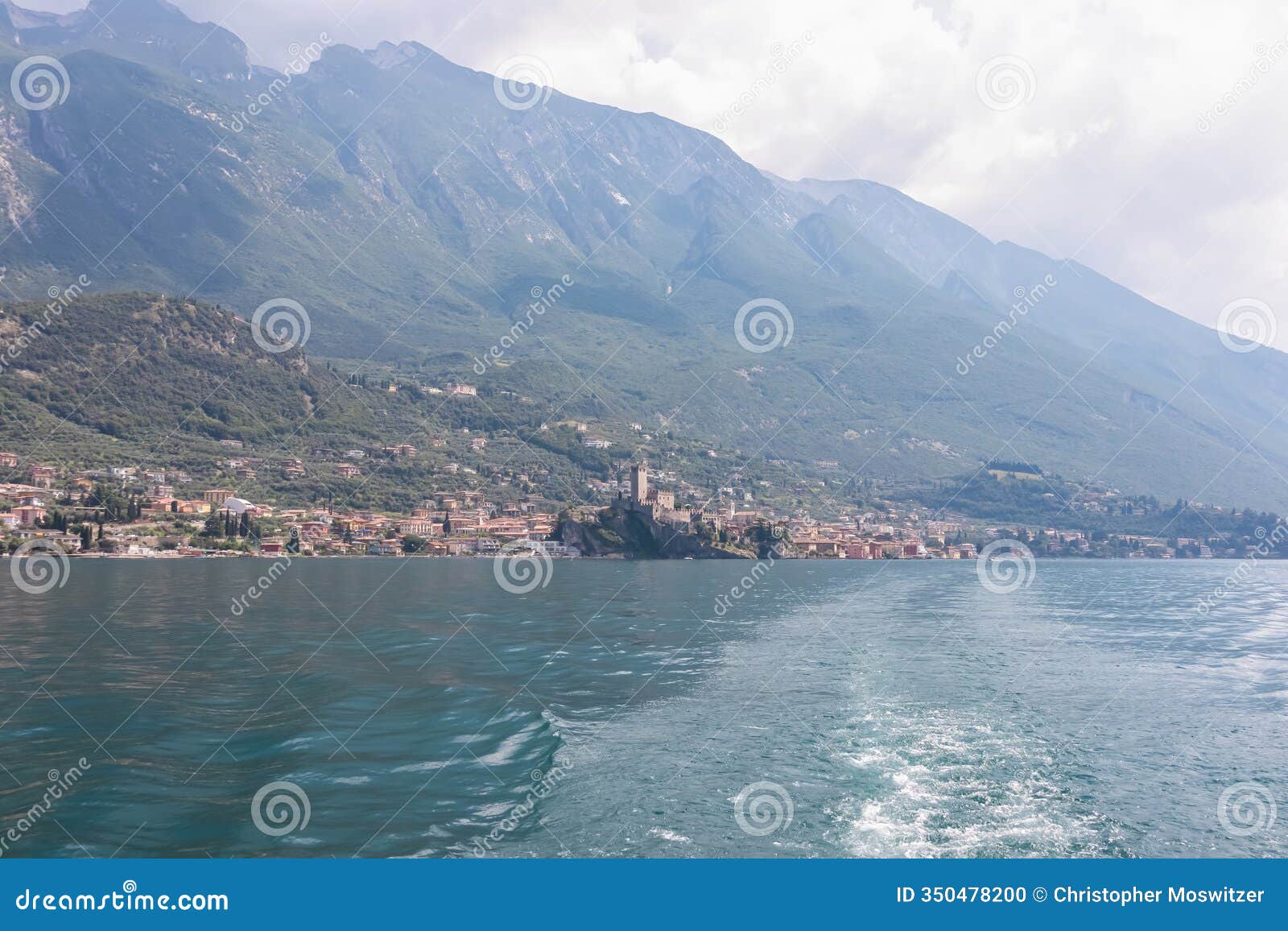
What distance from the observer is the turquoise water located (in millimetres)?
10734

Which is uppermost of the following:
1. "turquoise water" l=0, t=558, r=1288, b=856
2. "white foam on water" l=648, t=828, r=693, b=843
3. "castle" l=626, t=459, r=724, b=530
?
"castle" l=626, t=459, r=724, b=530

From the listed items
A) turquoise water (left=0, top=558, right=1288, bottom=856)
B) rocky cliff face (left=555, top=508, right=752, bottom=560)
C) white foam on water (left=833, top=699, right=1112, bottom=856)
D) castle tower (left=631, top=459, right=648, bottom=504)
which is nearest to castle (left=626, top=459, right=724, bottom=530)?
castle tower (left=631, top=459, right=648, bottom=504)

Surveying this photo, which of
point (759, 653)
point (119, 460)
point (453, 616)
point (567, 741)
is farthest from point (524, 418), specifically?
point (567, 741)

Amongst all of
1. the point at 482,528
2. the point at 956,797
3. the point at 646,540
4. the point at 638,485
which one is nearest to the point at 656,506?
the point at 638,485

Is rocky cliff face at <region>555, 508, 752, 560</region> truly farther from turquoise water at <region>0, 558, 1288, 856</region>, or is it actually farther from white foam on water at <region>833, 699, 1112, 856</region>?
white foam on water at <region>833, 699, 1112, 856</region>

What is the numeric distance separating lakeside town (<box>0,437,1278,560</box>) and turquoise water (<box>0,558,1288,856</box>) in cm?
4917

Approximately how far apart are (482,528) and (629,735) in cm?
9113

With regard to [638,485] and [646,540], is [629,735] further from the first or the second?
[638,485]

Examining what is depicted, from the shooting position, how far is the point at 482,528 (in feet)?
343

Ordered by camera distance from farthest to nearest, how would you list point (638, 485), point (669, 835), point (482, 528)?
point (638, 485) < point (482, 528) < point (669, 835)

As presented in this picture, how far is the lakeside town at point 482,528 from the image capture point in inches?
3083

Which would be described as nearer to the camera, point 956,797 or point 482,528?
point 956,797

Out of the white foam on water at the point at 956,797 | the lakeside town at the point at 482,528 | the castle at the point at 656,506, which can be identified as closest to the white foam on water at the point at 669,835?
the white foam on water at the point at 956,797

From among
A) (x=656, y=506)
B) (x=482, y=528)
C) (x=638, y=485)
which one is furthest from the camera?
(x=638, y=485)
